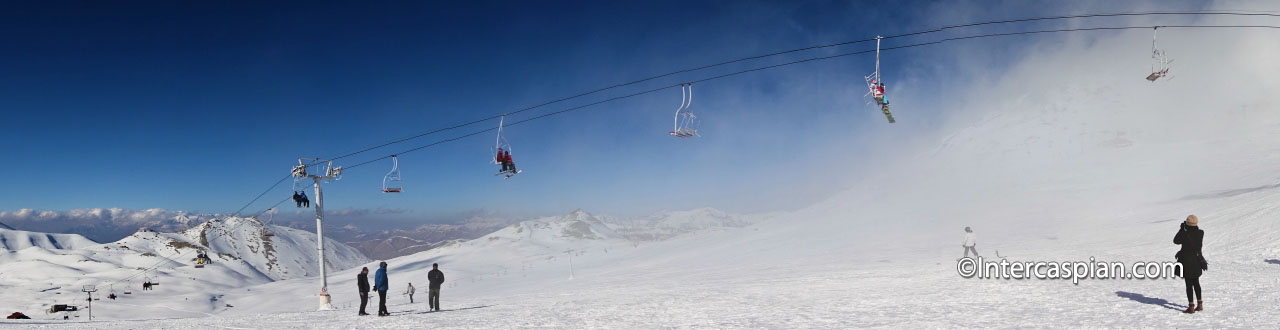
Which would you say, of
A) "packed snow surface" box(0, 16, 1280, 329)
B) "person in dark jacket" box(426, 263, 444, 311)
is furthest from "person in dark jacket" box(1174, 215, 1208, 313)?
"person in dark jacket" box(426, 263, 444, 311)

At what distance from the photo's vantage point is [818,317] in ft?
43.6

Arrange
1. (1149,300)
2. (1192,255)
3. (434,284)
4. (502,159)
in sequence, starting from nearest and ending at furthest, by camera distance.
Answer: (1192,255) < (1149,300) < (434,284) < (502,159)

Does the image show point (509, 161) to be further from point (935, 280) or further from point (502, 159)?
point (935, 280)

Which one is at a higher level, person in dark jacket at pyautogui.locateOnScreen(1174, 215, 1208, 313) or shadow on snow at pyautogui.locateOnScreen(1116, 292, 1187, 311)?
person in dark jacket at pyautogui.locateOnScreen(1174, 215, 1208, 313)

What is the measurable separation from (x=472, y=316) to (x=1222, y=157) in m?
104

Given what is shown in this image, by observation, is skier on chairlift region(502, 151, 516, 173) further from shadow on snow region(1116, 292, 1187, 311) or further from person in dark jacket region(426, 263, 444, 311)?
shadow on snow region(1116, 292, 1187, 311)

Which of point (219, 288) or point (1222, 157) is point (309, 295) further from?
point (1222, 157)

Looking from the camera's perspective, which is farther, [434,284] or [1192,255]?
[434,284]

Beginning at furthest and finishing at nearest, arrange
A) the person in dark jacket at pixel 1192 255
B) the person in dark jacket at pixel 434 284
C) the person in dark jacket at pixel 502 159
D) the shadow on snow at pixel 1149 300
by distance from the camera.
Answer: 1. the person in dark jacket at pixel 502 159
2. the person in dark jacket at pixel 434 284
3. the shadow on snow at pixel 1149 300
4. the person in dark jacket at pixel 1192 255

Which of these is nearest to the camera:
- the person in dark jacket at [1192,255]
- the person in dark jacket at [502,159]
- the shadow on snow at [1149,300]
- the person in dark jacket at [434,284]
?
the person in dark jacket at [1192,255]

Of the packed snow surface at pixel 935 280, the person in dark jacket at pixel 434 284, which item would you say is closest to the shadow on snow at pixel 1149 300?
the packed snow surface at pixel 935 280

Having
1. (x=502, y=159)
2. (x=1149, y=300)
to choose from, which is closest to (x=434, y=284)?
(x=502, y=159)

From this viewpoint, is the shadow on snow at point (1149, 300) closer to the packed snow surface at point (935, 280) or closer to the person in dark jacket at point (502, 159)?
the packed snow surface at point (935, 280)

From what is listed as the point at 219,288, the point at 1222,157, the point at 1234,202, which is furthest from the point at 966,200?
the point at 219,288
